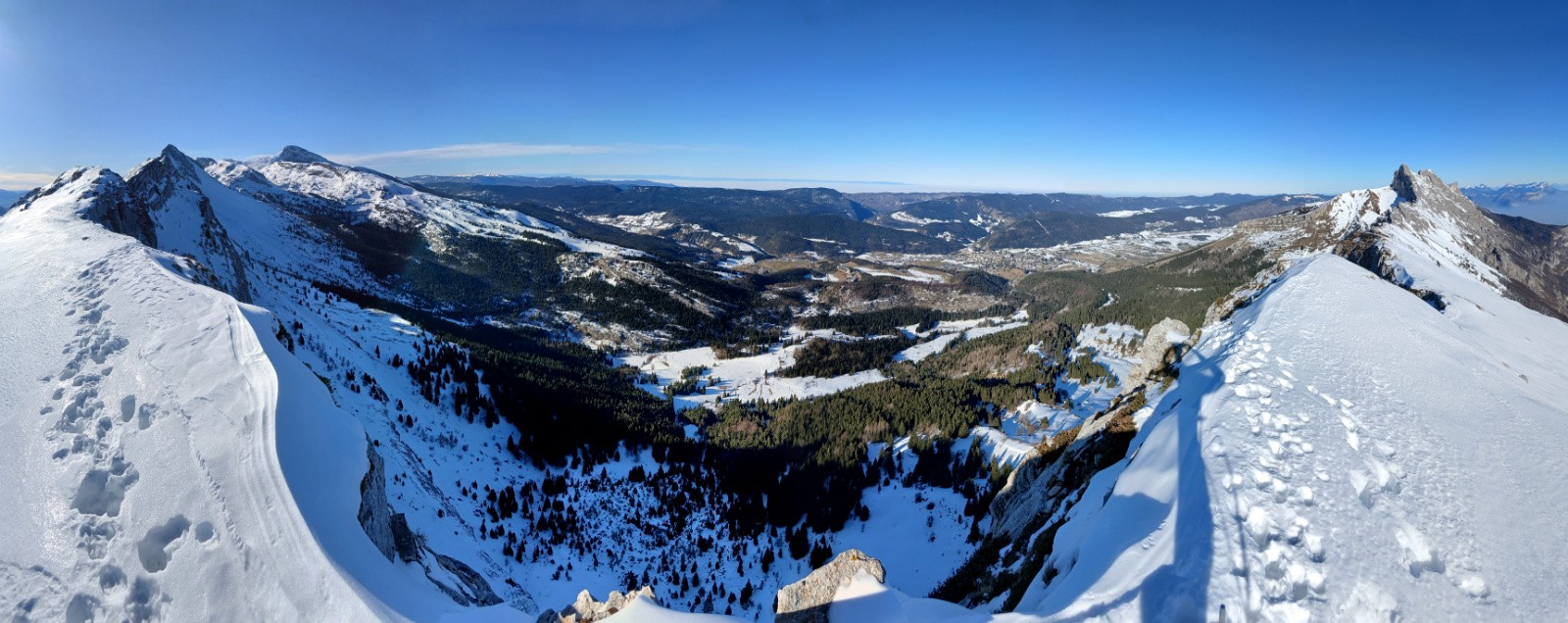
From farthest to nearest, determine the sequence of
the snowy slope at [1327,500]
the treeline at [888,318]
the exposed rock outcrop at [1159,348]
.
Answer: the treeline at [888,318] → the exposed rock outcrop at [1159,348] → the snowy slope at [1327,500]

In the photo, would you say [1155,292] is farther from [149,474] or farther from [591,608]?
[149,474]

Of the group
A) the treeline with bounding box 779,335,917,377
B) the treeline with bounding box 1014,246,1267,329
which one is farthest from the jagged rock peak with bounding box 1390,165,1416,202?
the treeline with bounding box 779,335,917,377

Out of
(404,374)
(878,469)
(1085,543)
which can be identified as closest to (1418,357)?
(1085,543)

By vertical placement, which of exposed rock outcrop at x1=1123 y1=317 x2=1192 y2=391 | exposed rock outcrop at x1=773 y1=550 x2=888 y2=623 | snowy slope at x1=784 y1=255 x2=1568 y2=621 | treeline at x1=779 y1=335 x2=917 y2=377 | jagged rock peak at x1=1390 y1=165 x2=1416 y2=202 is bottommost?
treeline at x1=779 y1=335 x2=917 y2=377

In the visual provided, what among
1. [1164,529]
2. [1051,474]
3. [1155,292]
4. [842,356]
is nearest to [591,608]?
[1164,529]

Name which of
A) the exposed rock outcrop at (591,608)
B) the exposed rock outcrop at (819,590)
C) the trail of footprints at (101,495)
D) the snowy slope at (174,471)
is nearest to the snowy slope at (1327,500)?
the exposed rock outcrop at (819,590)

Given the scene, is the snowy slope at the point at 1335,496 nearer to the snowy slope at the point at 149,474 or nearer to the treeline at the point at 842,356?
the snowy slope at the point at 149,474

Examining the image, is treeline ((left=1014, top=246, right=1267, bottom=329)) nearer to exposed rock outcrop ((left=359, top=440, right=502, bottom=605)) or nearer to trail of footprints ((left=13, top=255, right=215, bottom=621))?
exposed rock outcrop ((left=359, top=440, right=502, bottom=605))
